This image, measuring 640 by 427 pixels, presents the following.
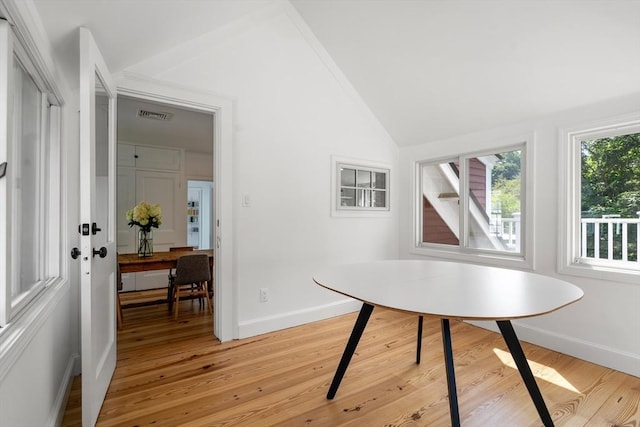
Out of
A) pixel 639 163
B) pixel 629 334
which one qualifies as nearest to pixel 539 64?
pixel 639 163

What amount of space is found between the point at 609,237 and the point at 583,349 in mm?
893

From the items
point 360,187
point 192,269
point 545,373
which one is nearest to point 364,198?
point 360,187

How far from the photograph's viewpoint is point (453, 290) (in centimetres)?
154

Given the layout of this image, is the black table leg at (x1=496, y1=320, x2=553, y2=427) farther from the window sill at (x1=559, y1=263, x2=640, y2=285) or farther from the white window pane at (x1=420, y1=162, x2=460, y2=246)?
the white window pane at (x1=420, y1=162, x2=460, y2=246)

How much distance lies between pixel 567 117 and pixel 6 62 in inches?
136

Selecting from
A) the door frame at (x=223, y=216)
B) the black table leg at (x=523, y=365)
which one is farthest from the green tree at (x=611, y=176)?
the door frame at (x=223, y=216)

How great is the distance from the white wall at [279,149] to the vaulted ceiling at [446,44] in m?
0.17

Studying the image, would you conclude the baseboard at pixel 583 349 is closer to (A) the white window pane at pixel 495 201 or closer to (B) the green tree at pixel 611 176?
(A) the white window pane at pixel 495 201

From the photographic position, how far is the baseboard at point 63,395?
154 centimetres

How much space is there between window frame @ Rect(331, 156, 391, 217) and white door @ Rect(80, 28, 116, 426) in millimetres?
2006

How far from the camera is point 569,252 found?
2.53m

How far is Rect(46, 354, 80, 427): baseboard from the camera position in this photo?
5.07 ft

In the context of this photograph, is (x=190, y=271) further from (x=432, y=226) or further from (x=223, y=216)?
(x=432, y=226)

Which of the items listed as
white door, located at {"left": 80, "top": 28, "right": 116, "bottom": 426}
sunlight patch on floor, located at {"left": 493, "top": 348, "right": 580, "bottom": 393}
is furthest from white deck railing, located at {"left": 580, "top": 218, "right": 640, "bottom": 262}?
white door, located at {"left": 80, "top": 28, "right": 116, "bottom": 426}
